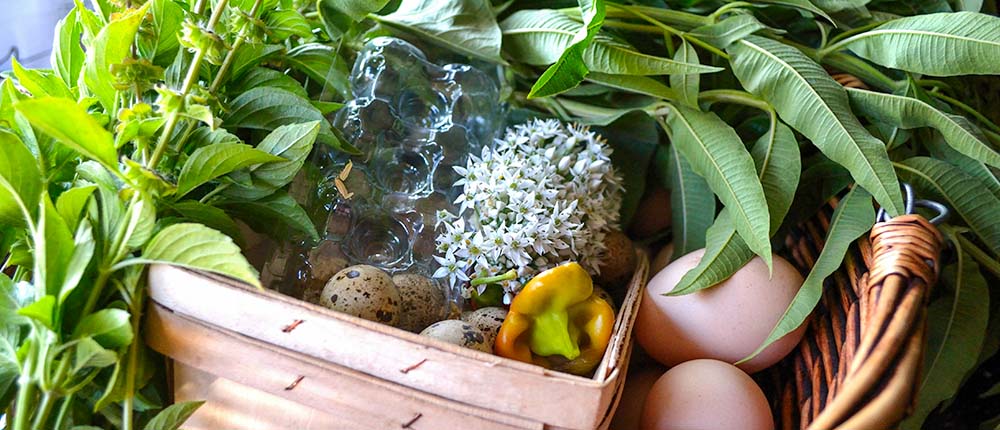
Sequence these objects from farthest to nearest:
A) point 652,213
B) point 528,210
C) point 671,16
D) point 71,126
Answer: point 652,213 < point 671,16 < point 528,210 < point 71,126

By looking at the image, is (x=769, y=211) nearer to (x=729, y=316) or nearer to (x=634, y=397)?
(x=729, y=316)

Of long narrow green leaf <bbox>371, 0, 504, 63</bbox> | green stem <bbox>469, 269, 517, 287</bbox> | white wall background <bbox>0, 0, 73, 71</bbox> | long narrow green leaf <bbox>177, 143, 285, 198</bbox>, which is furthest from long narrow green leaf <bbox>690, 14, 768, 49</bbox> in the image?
white wall background <bbox>0, 0, 73, 71</bbox>

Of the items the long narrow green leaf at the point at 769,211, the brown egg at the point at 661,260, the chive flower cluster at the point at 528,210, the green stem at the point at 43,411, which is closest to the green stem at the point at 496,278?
the chive flower cluster at the point at 528,210

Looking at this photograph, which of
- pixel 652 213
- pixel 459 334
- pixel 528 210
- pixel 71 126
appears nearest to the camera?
pixel 71 126

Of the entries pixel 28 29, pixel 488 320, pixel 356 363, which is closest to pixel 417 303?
pixel 488 320

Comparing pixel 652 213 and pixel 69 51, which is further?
pixel 652 213

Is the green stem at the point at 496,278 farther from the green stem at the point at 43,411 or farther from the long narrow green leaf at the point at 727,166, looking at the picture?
the green stem at the point at 43,411
